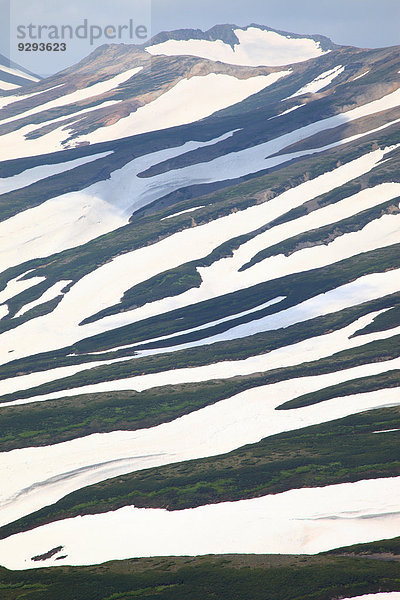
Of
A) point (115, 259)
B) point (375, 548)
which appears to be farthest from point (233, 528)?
point (115, 259)

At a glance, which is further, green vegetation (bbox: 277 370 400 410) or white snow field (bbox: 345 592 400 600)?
green vegetation (bbox: 277 370 400 410)

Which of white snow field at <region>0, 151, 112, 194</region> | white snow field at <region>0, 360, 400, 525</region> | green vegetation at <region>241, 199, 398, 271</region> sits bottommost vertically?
white snow field at <region>0, 360, 400, 525</region>

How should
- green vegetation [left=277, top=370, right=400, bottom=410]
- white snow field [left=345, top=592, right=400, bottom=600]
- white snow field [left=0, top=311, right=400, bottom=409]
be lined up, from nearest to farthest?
1. white snow field [left=345, top=592, right=400, bottom=600]
2. green vegetation [left=277, top=370, right=400, bottom=410]
3. white snow field [left=0, top=311, right=400, bottom=409]

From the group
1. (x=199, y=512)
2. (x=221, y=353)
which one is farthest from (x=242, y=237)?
(x=199, y=512)

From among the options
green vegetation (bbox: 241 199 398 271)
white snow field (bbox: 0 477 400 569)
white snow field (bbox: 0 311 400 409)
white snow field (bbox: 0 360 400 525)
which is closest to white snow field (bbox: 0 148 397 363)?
green vegetation (bbox: 241 199 398 271)

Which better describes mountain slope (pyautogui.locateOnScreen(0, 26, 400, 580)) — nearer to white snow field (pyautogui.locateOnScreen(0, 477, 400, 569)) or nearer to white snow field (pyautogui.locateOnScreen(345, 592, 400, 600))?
white snow field (pyautogui.locateOnScreen(0, 477, 400, 569))

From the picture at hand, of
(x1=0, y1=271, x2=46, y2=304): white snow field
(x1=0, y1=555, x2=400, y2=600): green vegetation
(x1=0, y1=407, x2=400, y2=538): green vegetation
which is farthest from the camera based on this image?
(x1=0, y1=271, x2=46, y2=304): white snow field

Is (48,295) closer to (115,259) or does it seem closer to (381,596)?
(115,259)
